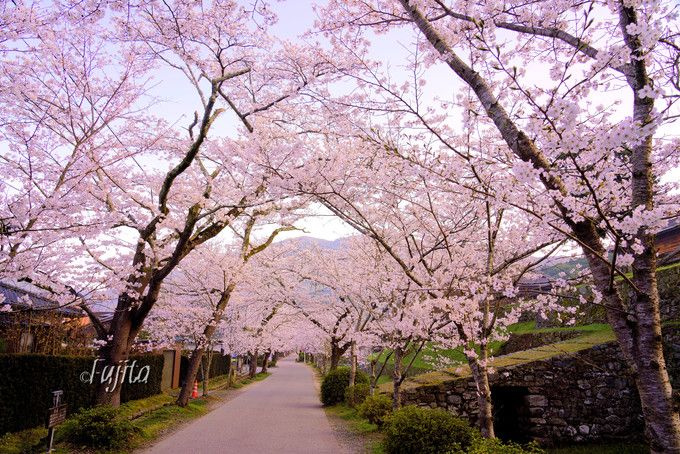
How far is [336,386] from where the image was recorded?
16672 millimetres

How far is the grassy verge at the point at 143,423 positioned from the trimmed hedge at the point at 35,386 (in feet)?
1.12

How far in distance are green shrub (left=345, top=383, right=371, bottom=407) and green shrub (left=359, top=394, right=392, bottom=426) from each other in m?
2.61

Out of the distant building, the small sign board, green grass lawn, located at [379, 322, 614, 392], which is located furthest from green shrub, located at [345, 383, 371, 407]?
the distant building

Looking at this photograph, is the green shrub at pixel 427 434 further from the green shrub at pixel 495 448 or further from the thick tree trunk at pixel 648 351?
the thick tree trunk at pixel 648 351

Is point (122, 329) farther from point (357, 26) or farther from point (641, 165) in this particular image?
point (641, 165)

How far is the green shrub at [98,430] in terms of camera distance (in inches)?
324

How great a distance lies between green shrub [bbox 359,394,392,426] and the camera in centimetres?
1122

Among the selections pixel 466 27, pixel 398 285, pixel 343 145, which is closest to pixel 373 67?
pixel 466 27

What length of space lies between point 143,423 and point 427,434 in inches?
326

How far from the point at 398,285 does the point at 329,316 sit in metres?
11.6

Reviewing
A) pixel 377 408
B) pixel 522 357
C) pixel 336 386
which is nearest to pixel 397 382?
pixel 377 408

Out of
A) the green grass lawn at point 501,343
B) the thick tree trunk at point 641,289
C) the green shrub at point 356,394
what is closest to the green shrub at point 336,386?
the green shrub at point 356,394

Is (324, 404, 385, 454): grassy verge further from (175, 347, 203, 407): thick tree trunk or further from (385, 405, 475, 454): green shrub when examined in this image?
(175, 347, 203, 407): thick tree trunk

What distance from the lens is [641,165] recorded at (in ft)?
10.5
